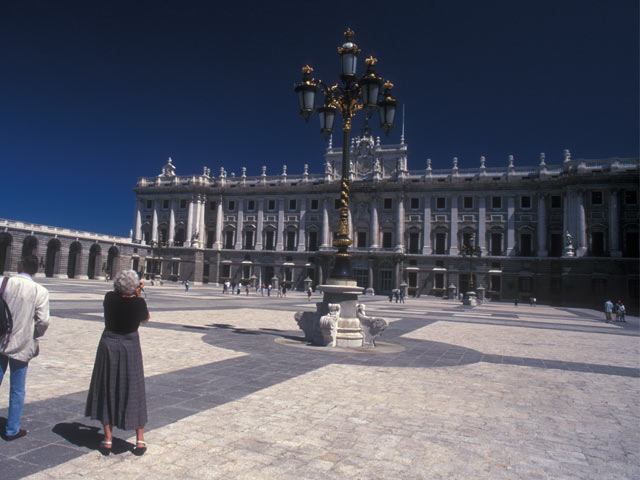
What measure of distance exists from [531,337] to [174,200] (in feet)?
169

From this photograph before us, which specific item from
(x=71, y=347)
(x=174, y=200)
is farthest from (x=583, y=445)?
(x=174, y=200)

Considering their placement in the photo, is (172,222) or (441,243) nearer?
(441,243)

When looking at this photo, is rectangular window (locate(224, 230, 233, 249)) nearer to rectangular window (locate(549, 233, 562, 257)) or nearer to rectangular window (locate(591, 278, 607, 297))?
rectangular window (locate(549, 233, 562, 257))

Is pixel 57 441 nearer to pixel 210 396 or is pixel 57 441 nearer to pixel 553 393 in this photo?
pixel 210 396

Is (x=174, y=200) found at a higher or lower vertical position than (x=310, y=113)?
higher

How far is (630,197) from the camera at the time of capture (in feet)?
134

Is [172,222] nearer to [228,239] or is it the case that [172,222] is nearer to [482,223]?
[228,239]

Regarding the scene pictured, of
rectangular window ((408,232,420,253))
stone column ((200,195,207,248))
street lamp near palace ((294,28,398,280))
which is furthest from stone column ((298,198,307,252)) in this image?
street lamp near palace ((294,28,398,280))

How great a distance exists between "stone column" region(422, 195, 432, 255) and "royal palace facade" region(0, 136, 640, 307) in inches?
4.2

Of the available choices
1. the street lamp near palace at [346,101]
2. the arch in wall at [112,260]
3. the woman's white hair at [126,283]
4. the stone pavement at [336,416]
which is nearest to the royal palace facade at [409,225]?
the arch in wall at [112,260]

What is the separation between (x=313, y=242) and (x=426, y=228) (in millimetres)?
13396

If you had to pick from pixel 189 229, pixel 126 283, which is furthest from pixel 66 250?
pixel 126 283

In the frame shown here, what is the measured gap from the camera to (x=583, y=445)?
424cm

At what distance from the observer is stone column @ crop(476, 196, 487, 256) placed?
4609 centimetres
